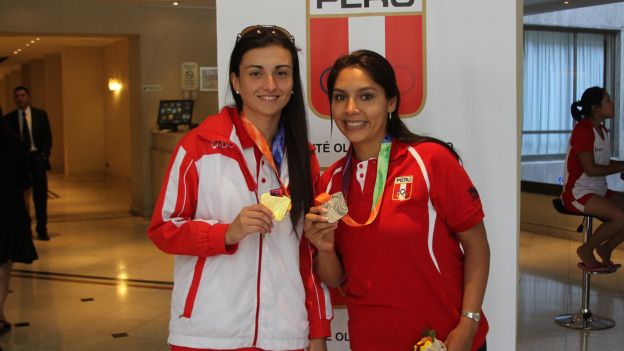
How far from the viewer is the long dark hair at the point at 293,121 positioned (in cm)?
221

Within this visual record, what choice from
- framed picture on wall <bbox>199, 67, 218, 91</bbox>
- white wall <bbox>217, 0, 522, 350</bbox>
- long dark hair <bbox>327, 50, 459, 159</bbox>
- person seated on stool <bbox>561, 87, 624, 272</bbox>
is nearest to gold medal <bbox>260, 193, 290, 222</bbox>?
long dark hair <bbox>327, 50, 459, 159</bbox>

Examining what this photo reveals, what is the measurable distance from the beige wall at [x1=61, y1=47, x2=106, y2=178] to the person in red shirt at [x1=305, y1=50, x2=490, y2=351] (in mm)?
16669

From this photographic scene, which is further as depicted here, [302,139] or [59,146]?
[59,146]

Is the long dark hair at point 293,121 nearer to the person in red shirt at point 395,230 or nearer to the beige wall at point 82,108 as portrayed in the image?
the person in red shirt at point 395,230

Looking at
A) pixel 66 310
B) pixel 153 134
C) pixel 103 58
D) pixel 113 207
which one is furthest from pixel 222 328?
pixel 103 58

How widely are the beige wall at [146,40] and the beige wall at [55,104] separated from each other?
8.16 metres

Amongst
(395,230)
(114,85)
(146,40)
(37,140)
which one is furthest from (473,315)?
(114,85)

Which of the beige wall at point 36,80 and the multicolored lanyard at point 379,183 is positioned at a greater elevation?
the beige wall at point 36,80

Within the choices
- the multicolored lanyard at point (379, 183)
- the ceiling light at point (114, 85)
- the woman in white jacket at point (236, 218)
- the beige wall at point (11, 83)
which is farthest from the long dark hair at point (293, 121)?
the beige wall at point (11, 83)

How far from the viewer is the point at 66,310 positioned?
21.9 feet

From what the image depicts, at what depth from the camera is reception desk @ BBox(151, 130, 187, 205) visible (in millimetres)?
11580

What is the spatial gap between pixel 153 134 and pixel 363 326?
10.6 meters

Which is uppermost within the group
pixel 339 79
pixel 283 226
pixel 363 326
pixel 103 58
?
pixel 103 58

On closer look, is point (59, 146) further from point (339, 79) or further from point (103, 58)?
point (339, 79)
